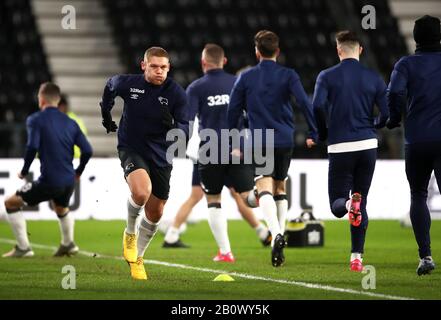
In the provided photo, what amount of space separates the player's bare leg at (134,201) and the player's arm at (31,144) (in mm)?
2507

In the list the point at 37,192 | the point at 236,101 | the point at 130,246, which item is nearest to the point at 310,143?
the point at 236,101

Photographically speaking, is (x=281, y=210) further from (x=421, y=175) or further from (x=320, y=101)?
(x=421, y=175)

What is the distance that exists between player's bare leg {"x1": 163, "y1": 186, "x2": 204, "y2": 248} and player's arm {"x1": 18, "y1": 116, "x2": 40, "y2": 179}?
2047 millimetres

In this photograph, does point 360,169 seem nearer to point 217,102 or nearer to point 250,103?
point 250,103

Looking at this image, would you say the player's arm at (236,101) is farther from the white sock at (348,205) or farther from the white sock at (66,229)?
the white sock at (66,229)

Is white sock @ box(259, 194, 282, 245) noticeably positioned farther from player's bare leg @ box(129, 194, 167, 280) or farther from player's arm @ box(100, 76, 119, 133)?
player's arm @ box(100, 76, 119, 133)

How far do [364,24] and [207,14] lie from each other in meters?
4.15

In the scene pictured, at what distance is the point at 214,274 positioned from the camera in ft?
29.3

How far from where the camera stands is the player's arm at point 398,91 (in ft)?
26.9

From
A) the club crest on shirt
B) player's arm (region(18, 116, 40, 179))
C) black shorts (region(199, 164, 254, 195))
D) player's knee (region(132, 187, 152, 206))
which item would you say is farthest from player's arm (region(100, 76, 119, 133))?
player's arm (region(18, 116, 40, 179))

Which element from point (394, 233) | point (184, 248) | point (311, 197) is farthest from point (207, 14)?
point (184, 248)

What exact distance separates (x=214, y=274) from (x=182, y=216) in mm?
3301

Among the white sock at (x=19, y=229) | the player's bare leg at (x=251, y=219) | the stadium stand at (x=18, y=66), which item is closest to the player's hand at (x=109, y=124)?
the white sock at (x=19, y=229)

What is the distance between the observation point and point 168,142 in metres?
8.66
